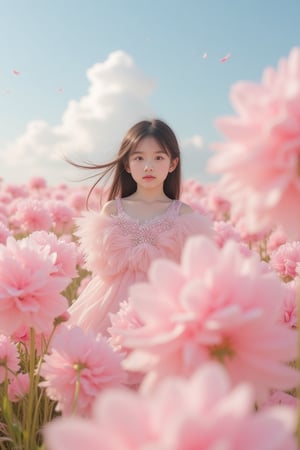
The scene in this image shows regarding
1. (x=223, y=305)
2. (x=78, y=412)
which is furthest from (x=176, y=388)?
(x=78, y=412)

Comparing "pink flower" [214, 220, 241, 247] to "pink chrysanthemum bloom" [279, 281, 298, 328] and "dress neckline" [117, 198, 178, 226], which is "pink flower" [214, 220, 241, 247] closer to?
"dress neckline" [117, 198, 178, 226]

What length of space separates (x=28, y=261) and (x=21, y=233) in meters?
4.03

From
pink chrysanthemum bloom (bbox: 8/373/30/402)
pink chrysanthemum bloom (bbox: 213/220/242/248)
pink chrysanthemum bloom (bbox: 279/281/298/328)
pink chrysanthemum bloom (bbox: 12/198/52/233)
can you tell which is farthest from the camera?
pink chrysanthemum bloom (bbox: 12/198/52/233)

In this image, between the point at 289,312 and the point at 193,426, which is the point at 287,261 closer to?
the point at 289,312

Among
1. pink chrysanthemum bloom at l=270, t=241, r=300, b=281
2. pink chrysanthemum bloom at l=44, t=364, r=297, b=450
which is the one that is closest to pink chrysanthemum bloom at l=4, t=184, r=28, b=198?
pink chrysanthemum bloom at l=270, t=241, r=300, b=281

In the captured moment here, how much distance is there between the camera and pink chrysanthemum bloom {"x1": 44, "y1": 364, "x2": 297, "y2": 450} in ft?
1.44

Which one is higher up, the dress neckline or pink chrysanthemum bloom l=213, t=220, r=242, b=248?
pink chrysanthemum bloom l=213, t=220, r=242, b=248

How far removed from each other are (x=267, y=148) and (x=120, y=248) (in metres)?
1.57

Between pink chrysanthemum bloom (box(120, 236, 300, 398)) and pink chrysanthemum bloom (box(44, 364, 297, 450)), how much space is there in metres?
0.15

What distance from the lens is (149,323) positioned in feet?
2.11

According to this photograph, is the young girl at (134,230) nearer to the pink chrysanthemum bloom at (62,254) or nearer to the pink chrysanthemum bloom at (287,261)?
the pink chrysanthemum bloom at (287,261)

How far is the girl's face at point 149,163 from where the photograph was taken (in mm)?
2281

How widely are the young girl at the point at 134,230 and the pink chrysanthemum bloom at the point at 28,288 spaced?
0.91 metres

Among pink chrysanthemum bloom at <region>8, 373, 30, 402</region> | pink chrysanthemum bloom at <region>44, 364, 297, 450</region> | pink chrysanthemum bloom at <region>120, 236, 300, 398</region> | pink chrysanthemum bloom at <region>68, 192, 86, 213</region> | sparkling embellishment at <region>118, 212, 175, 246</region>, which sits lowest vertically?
pink chrysanthemum bloom at <region>44, 364, 297, 450</region>
